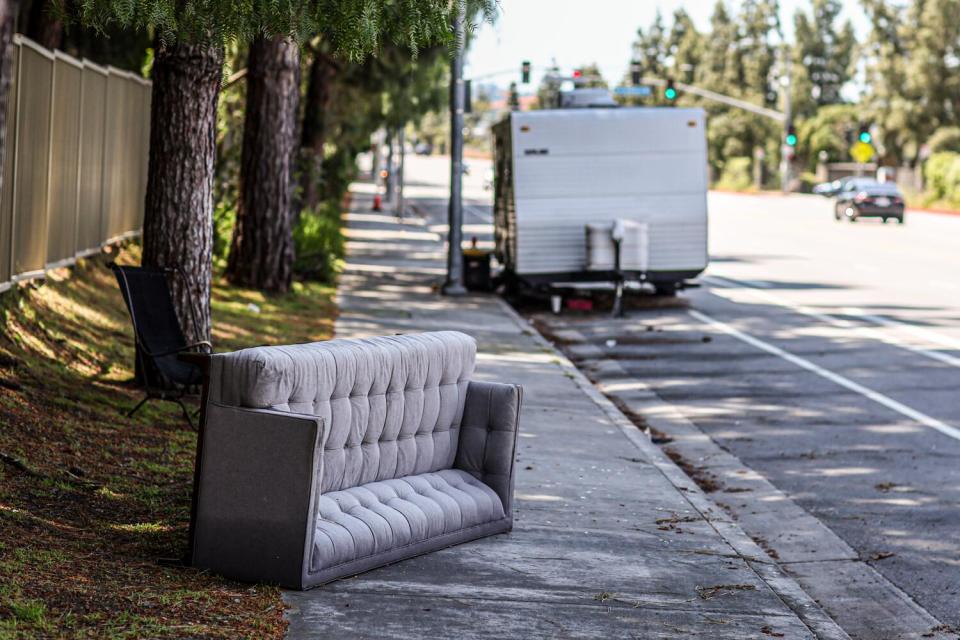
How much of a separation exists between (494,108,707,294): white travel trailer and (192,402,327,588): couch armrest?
1477 centimetres

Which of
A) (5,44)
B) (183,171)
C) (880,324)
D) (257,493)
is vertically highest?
(5,44)

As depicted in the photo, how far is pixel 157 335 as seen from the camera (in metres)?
10.6

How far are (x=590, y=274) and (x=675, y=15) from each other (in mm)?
113417

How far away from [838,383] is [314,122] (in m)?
17.2

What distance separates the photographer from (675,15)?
130250 mm

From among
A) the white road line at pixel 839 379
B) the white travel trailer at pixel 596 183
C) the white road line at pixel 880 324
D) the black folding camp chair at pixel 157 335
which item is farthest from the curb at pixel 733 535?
the white travel trailer at pixel 596 183

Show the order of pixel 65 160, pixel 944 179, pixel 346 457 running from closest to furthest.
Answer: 1. pixel 346 457
2. pixel 65 160
3. pixel 944 179

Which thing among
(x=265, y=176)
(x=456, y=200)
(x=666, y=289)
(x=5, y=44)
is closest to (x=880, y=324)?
(x=666, y=289)

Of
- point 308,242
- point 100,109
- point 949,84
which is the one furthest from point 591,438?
point 949,84

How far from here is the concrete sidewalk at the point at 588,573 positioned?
20.1ft

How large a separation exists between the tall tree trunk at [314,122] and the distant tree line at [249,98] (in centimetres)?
4

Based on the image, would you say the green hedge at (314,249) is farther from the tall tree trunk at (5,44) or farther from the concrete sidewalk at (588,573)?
the tall tree trunk at (5,44)

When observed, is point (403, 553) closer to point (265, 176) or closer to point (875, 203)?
point (265, 176)

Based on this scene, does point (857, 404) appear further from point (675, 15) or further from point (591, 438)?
point (675, 15)
